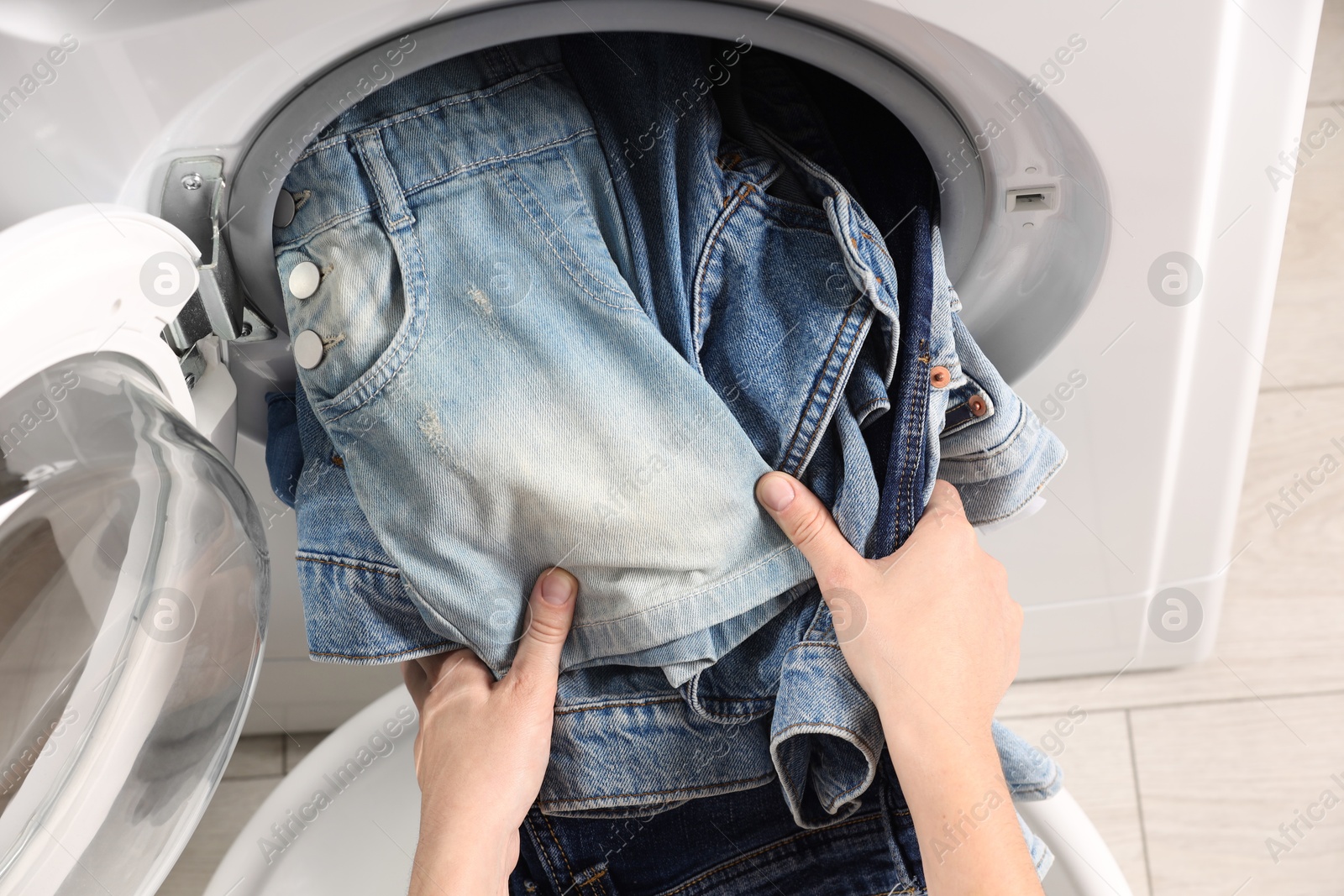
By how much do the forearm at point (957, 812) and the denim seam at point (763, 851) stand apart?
98mm

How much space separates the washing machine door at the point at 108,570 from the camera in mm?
387

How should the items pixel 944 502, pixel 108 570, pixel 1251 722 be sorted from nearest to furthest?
pixel 108 570
pixel 944 502
pixel 1251 722

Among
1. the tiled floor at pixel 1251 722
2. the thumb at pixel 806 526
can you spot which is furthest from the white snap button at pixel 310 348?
the tiled floor at pixel 1251 722

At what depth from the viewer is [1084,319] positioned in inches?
22.9

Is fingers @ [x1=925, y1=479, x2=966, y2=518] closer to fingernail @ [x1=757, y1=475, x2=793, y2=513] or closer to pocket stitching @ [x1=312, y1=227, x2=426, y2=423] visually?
fingernail @ [x1=757, y1=475, x2=793, y2=513]

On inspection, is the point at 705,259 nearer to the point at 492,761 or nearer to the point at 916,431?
the point at 916,431

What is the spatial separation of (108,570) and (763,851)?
A: 39cm

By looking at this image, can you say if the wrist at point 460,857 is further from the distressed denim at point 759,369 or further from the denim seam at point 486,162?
the denim seam at point 486,162

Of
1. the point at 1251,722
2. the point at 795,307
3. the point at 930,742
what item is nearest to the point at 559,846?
the point at 930,742

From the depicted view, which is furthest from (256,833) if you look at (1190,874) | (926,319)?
(1190,874)

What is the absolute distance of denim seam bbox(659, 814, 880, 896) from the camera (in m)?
0.61

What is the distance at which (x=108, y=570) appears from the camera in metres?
0.46

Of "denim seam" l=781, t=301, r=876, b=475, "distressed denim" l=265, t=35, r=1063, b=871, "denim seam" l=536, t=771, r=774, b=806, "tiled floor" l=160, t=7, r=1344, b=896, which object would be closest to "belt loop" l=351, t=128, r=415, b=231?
"distressed denim" l=265, t=35, r=1063, b=871

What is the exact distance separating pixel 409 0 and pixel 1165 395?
47cm
